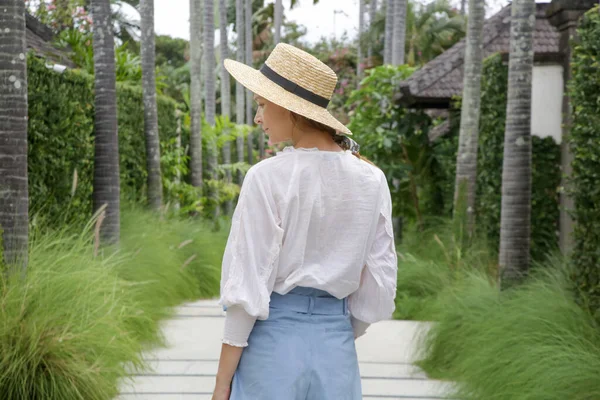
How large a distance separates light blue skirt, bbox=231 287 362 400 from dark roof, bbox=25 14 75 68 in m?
9.55

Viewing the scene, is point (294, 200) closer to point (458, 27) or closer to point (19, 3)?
point (19, 3)

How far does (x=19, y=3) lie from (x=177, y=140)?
11.0m

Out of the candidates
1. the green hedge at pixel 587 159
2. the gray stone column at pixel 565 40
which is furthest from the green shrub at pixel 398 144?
the green hedge at pixel 587 159

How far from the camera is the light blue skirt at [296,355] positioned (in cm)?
306

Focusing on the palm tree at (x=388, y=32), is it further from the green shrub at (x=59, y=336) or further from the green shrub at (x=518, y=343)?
the green shrub at (x=59, y=336)

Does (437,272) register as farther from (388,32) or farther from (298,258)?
(388,32)

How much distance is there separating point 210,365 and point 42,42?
7055 millimetres

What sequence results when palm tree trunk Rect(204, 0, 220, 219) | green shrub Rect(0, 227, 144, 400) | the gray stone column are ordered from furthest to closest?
1. palm tree trunk Rect(204, 0, 220, 219)
2. the gray stone column
3. green shrub Rect(0, 227, 144, 400)

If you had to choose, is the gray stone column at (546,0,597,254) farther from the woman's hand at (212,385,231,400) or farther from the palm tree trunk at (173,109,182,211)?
the palm tree trunk at (173,109,182,211)

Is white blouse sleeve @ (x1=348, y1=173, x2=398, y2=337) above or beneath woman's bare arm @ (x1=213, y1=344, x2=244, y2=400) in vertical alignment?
above

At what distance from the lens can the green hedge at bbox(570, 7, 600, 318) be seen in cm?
611

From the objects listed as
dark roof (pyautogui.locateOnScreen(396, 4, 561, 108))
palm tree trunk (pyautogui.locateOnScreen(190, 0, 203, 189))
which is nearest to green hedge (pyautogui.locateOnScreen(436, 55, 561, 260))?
dark roof (pyautogui.locateOnScreen(396, 4, 561, 108))

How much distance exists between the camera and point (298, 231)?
3084 millimetres

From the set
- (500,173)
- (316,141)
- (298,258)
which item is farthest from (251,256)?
(500,173)
